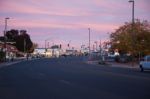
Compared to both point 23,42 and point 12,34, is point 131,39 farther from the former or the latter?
point 12,34

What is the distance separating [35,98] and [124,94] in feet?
13.2

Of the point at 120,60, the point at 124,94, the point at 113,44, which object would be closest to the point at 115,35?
the point at 113,44

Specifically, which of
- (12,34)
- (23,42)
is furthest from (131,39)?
(12,34)

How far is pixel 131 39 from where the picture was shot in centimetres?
7506

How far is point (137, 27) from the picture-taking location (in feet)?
267

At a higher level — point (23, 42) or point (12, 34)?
point (12, 34)

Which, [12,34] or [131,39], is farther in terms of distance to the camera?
[12,34]

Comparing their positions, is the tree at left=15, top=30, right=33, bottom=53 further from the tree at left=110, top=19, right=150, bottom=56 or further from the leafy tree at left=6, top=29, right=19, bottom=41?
the tree at left=110, top=19, right=150, bottom=56

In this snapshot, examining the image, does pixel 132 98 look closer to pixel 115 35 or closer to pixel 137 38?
pixel 137 38

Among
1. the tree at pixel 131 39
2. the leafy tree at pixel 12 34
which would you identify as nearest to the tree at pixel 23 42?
the leafy tree at pixel 12 34

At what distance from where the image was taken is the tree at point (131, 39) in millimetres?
75250

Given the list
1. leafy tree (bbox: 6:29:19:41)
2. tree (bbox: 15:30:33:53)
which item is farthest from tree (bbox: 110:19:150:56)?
leafy tree (bbox: 6:29:19:41)

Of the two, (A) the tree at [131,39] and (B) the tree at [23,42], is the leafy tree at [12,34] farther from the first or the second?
(A) the tree at [131,39]

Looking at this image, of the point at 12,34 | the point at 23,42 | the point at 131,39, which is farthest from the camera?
the point at 12,34
